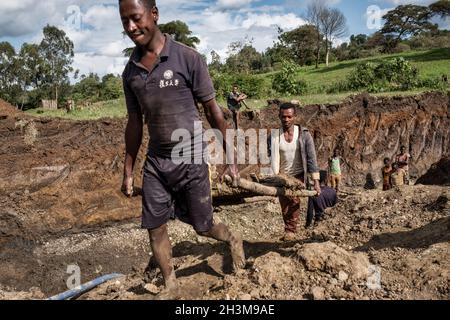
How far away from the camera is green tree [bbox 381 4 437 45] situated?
126ft

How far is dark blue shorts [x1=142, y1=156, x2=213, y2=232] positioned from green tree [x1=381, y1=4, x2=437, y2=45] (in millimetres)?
40264

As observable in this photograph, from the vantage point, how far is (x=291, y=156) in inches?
206

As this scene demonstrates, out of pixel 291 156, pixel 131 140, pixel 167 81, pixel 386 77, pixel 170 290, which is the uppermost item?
pixel 386 77

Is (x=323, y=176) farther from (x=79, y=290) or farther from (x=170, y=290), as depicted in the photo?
(x=170, y=290)

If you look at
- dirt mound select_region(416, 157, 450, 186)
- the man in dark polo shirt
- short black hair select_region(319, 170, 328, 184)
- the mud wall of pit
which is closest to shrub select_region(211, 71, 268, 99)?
the mud wall of pit

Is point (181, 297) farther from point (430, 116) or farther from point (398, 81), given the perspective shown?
point (398, 81)

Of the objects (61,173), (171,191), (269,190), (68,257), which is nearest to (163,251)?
(171,191)

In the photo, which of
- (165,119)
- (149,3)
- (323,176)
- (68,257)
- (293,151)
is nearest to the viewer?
(149,3)

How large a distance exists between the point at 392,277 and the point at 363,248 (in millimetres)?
1370

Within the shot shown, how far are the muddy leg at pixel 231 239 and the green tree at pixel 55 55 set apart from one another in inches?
1328

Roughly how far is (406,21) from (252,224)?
3726 centimetres

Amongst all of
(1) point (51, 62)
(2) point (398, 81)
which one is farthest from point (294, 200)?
(1) point (51, 62)

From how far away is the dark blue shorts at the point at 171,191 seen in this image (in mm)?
3369

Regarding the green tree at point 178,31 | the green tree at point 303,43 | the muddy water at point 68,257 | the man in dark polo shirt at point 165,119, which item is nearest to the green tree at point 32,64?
the green tree at point 178,31
